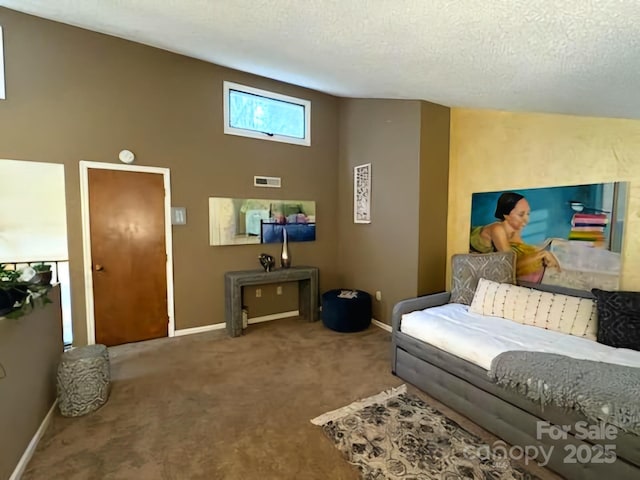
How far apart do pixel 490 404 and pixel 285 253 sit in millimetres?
2914

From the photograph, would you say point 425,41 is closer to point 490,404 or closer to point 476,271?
point 476,271

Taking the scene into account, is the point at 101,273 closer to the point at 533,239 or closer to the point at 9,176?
the point at 9,176

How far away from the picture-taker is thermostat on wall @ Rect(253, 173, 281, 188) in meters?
4.12

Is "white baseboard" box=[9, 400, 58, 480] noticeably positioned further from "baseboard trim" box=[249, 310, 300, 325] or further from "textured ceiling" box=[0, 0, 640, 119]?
"textured ceiling" box=[0, 0, 640, 119]

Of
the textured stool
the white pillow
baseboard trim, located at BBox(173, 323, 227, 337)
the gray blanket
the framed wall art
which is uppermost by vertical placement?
the framed wall art

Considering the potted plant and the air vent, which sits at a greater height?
the air vent

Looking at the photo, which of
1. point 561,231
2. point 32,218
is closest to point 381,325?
point 561,231

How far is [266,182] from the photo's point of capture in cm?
418

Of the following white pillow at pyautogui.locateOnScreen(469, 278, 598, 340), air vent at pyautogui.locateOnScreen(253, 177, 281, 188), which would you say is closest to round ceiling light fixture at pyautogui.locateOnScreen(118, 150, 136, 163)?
air vent at pyautogui.locateOnScreen(253, 177, 281, 188)

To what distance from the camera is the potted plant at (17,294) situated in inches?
65.9

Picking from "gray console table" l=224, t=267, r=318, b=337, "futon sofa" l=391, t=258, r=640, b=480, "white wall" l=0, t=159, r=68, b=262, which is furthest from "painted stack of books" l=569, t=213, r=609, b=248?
"white wall" l=0, t=159, r=68, b=262

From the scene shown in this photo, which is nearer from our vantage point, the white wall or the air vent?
the white wall

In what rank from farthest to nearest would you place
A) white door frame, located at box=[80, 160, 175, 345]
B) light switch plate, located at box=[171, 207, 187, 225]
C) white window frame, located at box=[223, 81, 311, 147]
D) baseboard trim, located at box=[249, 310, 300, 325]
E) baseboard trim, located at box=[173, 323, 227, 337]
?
1. baseboard trim, located at box=[249, 310, 300, 325]
2. white window frame, located at box=[223, 81, 311, 147]
3. baseboard trim, located at box=[173, 323, 227, 337]
4. light switch plate, located at box=[171, 207, 187, 225]
5. white door frame, located at box=[80, 160, 175, 345]

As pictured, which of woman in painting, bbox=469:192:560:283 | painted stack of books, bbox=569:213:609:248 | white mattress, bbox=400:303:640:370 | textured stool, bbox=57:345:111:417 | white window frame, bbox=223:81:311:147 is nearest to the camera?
white mattress, bbox=400:303:640:370
